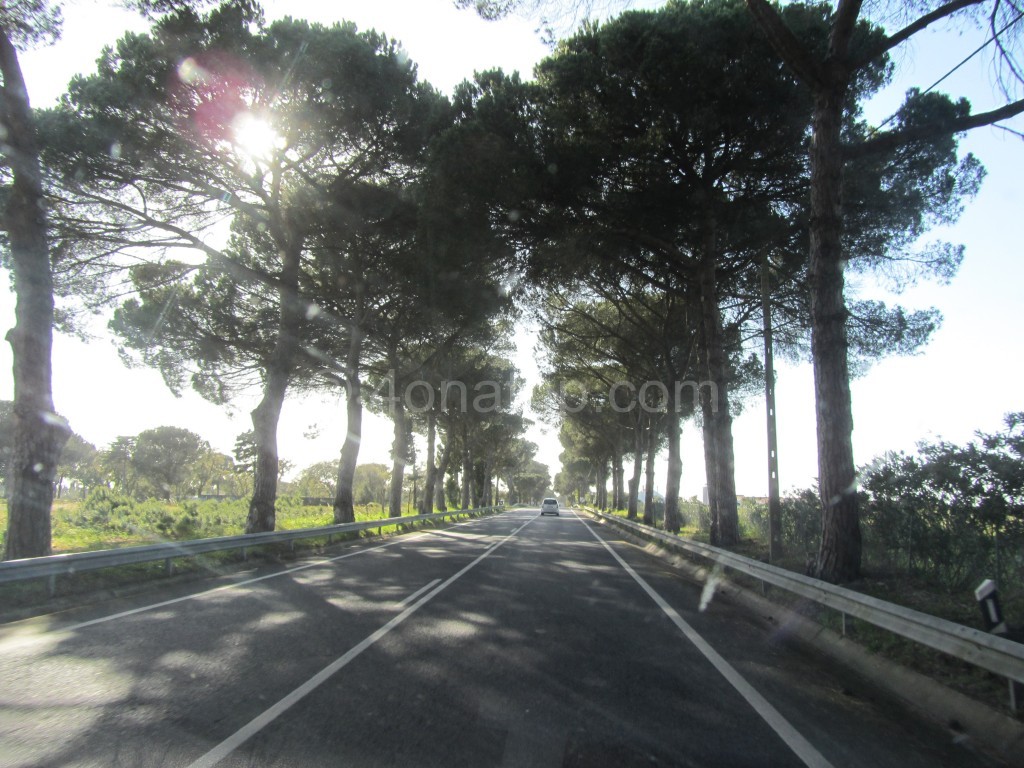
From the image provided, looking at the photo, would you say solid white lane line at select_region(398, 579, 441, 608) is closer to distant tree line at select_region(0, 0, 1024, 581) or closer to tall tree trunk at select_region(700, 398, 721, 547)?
distant tree line at select_region(0, 0, 1024, 581)

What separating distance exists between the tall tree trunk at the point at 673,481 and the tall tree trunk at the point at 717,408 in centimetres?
553

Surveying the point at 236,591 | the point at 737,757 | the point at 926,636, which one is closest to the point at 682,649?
the point at 926,636

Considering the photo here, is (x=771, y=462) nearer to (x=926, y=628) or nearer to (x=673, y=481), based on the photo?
(x=926, y=628)

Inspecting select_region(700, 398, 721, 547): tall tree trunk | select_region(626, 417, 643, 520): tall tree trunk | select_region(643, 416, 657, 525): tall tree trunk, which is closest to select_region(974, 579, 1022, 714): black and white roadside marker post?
select_region(700, 398, 721, 547): tall tree trunk

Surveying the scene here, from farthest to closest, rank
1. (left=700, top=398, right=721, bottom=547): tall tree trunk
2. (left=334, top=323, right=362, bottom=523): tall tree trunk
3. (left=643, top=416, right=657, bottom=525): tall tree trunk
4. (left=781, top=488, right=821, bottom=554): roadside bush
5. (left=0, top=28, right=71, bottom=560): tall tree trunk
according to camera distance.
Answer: (left=643, top=416, right=657, bottom=525): tall tree trunk < (left=334, top=323, right=362, bottom=523): tall tree trunk < (left=700, top=398, right=721, bottom=547): tall tree trunk < (left=781, top=488, right=821, bottom=554): roadside bush < (left=0, top=28, right=71, bottom=560): tall tree trunk

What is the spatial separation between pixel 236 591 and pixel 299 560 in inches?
201

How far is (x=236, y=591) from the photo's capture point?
9742 millimetres

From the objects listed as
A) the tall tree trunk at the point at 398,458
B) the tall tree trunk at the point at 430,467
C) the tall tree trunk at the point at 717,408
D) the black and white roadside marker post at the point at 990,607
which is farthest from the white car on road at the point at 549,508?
the black and white roadside marker post at the point at 990,607

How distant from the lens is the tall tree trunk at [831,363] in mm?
8828

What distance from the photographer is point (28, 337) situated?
1084 centimetres

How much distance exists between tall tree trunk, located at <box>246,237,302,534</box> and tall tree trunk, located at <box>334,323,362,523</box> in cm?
322

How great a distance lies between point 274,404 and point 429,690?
14739 mm

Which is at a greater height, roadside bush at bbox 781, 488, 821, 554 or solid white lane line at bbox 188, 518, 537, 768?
roadside bush at bbox 781, 488, 821, 554

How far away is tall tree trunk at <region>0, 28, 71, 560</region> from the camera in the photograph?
1048cm
